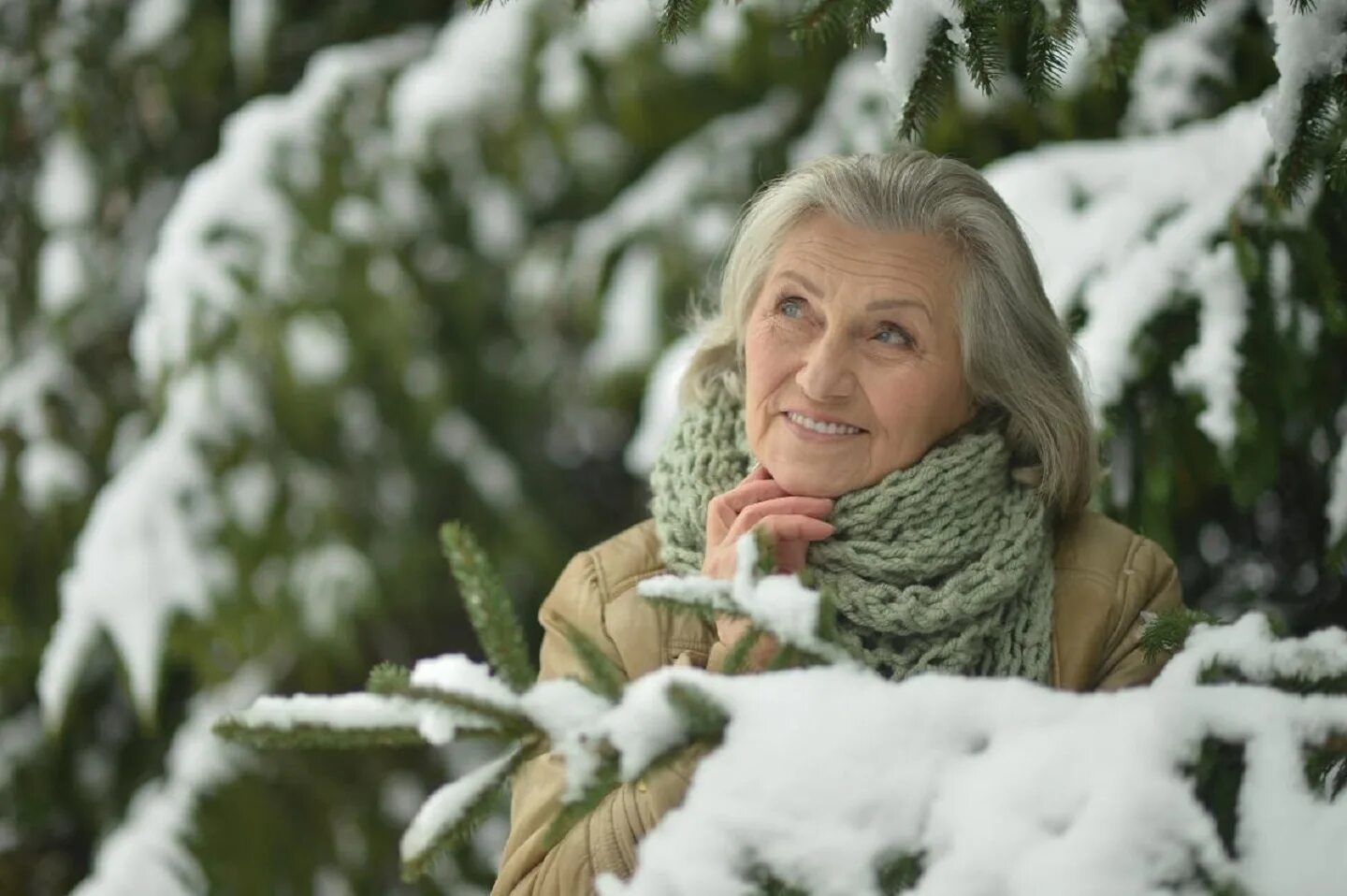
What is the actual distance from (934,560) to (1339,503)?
805mm

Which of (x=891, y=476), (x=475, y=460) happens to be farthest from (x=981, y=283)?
(x=475, y=460)

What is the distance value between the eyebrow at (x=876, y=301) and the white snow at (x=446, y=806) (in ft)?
2.32

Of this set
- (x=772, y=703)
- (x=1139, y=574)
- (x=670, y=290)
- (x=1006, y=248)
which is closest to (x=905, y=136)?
(x=1006, y=248)

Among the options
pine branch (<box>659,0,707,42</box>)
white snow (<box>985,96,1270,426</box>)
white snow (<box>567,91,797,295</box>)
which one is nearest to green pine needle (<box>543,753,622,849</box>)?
pine branch (<box>659,0,707,42</box>)

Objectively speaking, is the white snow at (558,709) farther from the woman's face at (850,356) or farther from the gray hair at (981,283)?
the gray hair at (981,283)

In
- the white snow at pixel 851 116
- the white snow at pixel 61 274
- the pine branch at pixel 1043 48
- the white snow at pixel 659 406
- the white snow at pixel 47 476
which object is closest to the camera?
the pine branch at pixel 1043 48

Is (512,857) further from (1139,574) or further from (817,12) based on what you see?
(817,12)

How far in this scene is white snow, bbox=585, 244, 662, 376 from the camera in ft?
11.0

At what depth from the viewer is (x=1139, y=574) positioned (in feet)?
5.43

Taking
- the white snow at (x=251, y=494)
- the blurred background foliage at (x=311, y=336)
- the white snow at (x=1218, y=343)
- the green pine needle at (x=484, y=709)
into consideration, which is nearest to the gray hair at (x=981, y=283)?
the white snow at (x=1218, y=343)

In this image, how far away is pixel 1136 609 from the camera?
1.63 meters

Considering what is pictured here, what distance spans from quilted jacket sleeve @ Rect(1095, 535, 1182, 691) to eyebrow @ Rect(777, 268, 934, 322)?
1.27ft

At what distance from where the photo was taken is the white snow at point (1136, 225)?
2.09 metres

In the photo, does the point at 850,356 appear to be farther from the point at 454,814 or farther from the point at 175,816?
the point at 175,816
